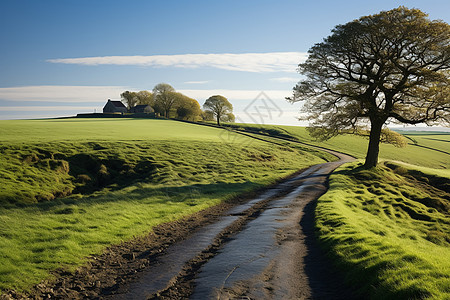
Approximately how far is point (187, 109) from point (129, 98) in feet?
153

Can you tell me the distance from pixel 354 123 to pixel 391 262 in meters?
26.5

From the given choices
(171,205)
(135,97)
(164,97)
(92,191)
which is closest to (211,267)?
(171,205)

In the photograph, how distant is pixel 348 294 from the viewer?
329 inches

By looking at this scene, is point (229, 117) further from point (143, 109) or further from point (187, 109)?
point (143, 109)

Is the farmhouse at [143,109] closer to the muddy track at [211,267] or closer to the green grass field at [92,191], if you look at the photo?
the green grass field at [92,191]

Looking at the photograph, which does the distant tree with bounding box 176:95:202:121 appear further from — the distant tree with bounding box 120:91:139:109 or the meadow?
the meadow

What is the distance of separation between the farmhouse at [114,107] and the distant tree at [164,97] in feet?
89.9

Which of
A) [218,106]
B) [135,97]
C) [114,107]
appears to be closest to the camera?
[218,106]

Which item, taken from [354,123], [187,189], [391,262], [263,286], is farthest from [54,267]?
[354,123]

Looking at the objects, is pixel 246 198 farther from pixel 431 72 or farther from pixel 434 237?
pixel 431 72

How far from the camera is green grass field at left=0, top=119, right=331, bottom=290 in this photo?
1143cm

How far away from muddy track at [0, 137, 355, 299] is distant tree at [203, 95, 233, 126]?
280 ft

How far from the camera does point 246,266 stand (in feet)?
33.6

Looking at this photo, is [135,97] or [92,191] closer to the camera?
[92,191]
